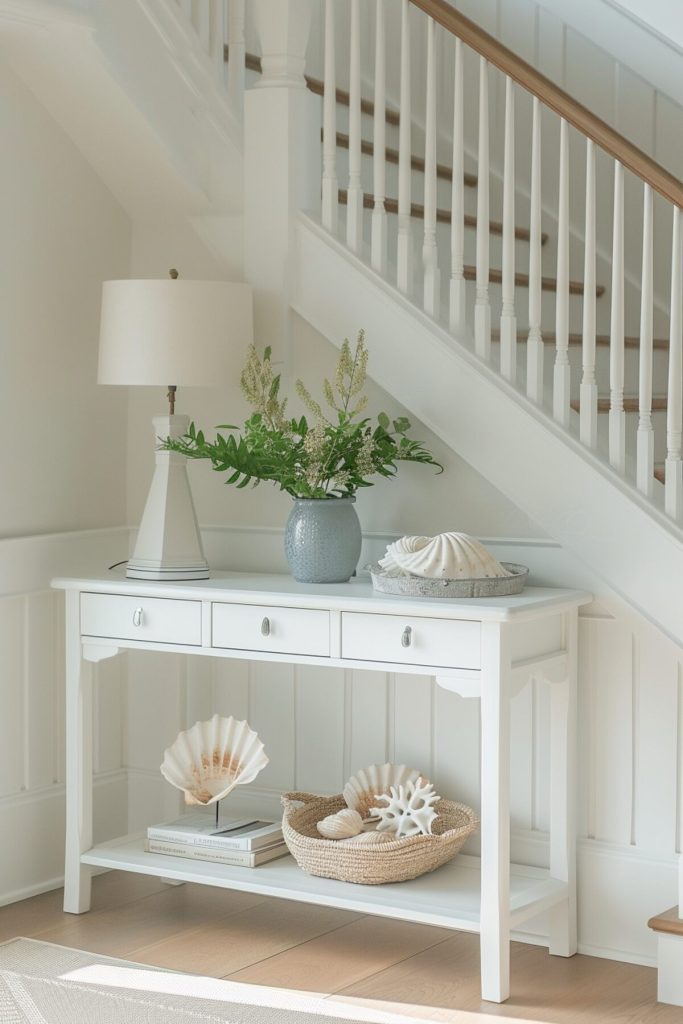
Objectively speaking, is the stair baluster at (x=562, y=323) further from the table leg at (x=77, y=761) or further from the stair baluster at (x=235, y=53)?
the table leg at (x=77, y=761)

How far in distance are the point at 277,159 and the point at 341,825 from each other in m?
1.67

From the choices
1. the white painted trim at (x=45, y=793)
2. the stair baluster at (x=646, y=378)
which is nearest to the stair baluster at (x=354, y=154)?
the stair baluster at (x=646, y=378)

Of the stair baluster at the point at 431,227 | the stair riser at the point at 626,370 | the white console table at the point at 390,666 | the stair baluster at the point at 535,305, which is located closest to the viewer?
the white console table at the point at 390,666

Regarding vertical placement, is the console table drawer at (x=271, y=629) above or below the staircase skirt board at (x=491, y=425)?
below

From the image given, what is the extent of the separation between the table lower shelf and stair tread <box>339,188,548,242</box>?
1709mm

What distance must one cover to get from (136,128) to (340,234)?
1.90ft

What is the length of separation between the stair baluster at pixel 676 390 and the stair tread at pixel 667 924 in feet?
2.87

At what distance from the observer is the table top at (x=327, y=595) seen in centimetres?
283

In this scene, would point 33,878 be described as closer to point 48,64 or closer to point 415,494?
point 415,494

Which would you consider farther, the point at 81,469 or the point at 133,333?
the point at 81,469

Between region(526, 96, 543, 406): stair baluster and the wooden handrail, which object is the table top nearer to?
region(526, 96, 543, 406): stair baluster

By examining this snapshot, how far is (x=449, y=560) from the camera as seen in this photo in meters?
2.94

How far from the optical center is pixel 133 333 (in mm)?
3219

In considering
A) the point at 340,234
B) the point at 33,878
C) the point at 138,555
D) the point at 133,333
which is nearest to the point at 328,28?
the point at 340,234
